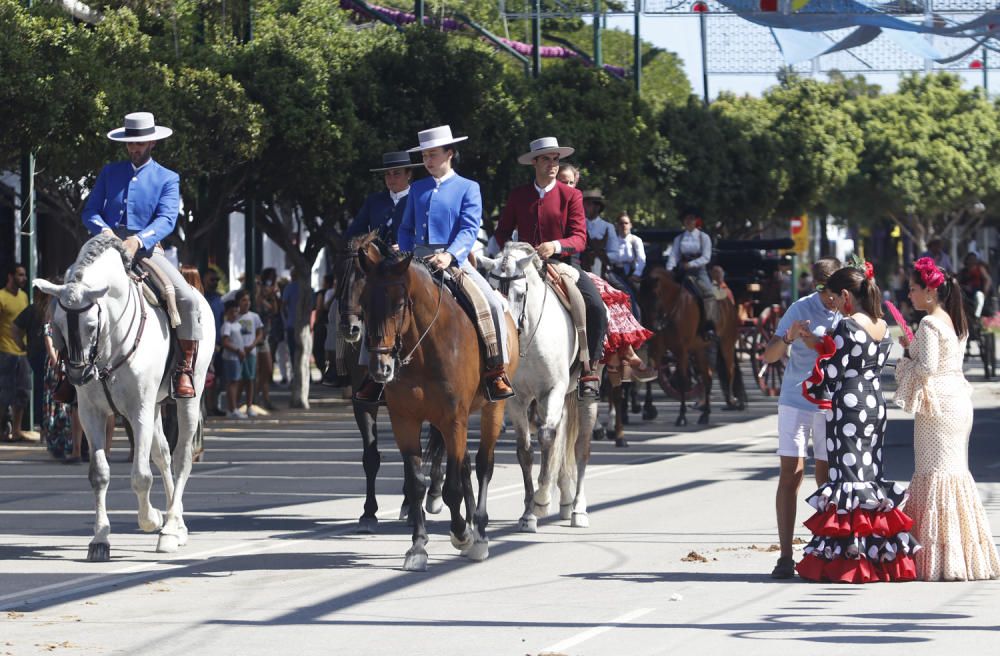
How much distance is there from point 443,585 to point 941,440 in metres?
3.05

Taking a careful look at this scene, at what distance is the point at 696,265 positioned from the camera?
25.8m

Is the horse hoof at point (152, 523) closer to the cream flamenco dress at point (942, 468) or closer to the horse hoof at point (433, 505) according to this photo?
the horse hoof at point (433, 505)

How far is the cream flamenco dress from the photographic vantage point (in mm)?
11328

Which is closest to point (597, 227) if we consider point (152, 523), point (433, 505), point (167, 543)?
point (433, 505)

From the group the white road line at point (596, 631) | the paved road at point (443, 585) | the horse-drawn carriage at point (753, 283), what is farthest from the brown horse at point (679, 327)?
the white road line at point (596, 631)

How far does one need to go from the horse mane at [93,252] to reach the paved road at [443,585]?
1843 mm

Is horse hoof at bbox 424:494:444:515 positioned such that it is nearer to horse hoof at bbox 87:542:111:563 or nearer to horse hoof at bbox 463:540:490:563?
horse hoof at bbox 463:540:490:563

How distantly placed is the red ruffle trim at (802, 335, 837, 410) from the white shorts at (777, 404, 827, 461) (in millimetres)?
78

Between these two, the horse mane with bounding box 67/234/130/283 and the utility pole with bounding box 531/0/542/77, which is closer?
the horse mane with bounding box 67/234/130/283

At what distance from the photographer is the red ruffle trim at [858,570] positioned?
1129cm

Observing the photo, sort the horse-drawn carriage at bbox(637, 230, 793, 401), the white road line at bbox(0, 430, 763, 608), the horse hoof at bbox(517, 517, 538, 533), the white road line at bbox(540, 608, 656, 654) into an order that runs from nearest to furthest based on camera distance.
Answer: the white road line at bbox(540, 608, 656, 654)
the white road line at bbox(0, 430, 763, 608)
the horse hoof at bbox(517, 517, 538, 533)
the horse-drawn carriage at bbox(637, 230, 793, 401)

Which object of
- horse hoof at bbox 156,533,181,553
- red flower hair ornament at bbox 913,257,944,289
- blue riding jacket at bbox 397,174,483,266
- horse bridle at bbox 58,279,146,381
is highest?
blue riding jacket at bbox 397,174,483,266

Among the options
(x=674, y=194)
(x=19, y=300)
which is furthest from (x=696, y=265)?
(x=674, y=194)

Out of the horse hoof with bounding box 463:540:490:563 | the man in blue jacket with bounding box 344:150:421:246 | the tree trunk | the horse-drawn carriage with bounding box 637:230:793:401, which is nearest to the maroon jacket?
the man in blue jacket with bounding box 344:150:421:246
